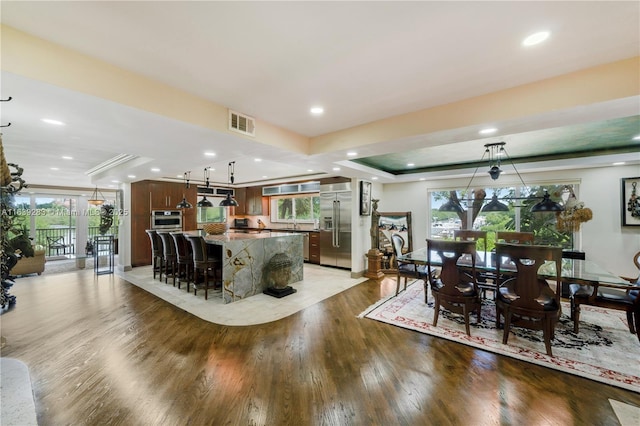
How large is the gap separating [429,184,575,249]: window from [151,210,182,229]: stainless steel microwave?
714cm

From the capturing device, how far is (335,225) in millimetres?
6512

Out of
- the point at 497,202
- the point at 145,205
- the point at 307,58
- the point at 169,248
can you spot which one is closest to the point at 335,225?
the point at 497,202

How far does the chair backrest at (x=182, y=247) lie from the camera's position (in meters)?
4.62

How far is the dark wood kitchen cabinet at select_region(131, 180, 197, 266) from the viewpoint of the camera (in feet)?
21.6

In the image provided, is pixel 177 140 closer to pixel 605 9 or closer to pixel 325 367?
pixel 325 367

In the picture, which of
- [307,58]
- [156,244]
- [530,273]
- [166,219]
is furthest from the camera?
[166,219]

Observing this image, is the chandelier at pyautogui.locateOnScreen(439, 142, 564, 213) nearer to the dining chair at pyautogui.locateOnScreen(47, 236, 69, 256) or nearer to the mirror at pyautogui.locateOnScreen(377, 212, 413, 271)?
the mirror at pyautogui.locateOnScreen(377, 212, 413, 271)

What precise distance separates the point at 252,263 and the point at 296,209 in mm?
4068

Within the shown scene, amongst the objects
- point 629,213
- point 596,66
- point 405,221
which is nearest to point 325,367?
point 596,66

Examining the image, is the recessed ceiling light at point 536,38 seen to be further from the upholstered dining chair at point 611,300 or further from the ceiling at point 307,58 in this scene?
the upholstered dining chair at point 611,300

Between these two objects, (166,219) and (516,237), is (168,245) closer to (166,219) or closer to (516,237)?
(166,219)

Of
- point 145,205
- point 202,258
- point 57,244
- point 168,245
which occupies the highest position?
point 145,205

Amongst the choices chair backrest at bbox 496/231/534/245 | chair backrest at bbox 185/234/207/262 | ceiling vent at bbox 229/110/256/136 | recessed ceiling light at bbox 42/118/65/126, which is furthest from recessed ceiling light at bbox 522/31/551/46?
chair backrest at bbox 185/234/207/262

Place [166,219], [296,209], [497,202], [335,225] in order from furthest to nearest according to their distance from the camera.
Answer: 1. [296,209]
2. [166,219]
3. [335,225]
4. [497,202]
